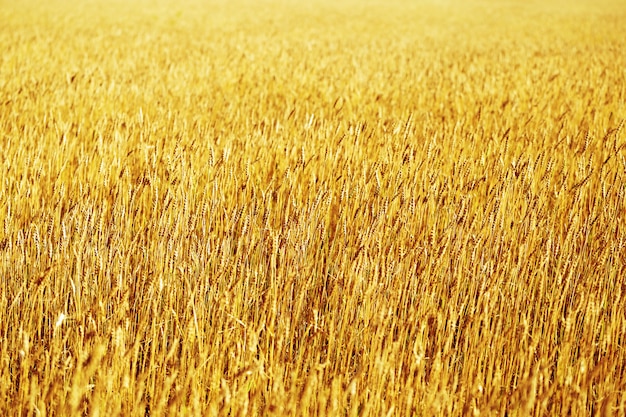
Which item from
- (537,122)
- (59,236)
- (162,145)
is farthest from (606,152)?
(59,236)

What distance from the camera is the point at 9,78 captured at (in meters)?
4.31

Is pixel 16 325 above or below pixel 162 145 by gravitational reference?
below

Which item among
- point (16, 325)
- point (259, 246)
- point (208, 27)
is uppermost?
point (208, 27)

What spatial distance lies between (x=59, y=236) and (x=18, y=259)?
136mm

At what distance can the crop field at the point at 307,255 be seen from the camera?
1283 mm

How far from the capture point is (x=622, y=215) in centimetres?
204

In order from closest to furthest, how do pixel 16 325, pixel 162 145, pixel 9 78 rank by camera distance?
pixel 16 325
pixel 162 145
pixel 9 78

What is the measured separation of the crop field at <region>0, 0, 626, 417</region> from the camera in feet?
4.21

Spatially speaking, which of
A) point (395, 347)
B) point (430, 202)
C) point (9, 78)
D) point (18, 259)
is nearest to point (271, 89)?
point (9, 78)

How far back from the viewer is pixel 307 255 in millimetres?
1850

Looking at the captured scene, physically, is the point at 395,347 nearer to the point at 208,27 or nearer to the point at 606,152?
the point at 606,152

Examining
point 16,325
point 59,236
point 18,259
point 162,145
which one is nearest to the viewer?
point 16,325

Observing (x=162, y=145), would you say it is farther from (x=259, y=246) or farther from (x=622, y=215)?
(x=622, y=215)

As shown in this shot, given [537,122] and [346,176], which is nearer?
[346,176]
